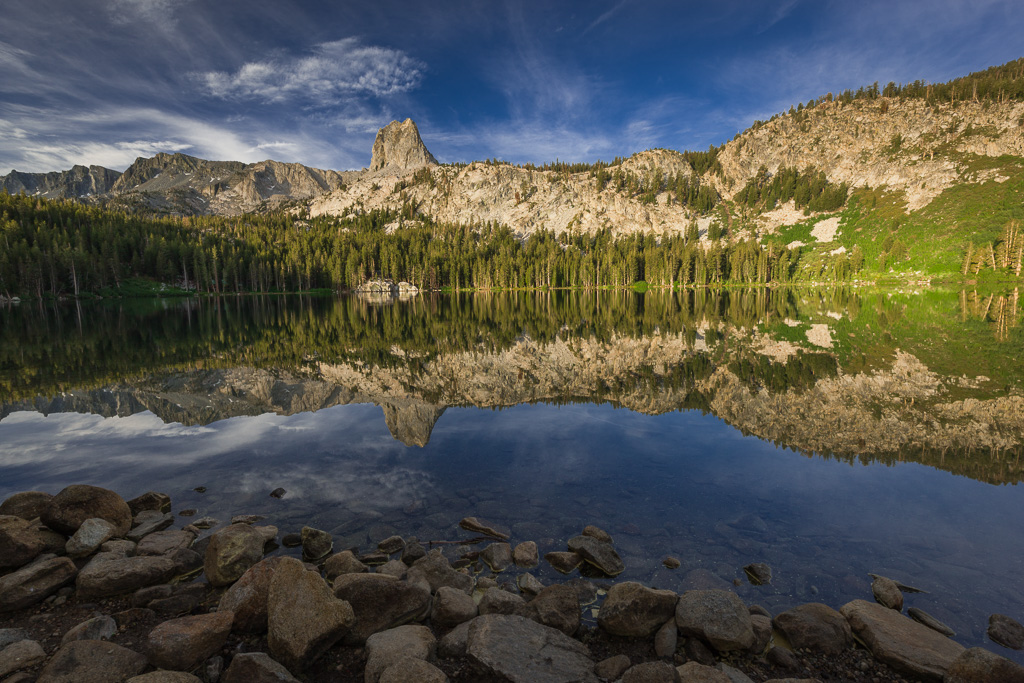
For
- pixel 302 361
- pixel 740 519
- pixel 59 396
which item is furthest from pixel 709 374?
pixel 59 396

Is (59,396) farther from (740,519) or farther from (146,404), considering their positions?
(740,519)

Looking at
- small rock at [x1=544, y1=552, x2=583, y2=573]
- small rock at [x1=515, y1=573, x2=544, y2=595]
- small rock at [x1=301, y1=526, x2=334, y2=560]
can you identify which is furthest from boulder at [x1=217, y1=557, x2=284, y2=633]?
small rock at [x1=544, y1=552, x2=583, y2=573]

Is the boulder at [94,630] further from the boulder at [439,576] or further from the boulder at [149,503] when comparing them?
the boulder at [149,503]

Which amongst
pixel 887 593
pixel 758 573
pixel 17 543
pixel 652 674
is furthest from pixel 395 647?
pixel 17 543

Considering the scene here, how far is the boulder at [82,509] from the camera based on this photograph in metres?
9.30

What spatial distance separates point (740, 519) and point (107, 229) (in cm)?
19999

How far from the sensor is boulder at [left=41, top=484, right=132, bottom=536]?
9.30 metres

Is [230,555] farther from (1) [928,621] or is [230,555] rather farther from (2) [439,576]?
(1) [928,621]

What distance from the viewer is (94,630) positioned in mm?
6520

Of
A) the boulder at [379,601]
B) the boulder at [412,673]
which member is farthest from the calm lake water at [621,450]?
the boulder at [412,673]

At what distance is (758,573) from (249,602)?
347 inches

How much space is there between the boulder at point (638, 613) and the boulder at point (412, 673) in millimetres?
2768

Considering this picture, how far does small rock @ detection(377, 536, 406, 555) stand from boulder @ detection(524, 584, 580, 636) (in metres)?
3.36

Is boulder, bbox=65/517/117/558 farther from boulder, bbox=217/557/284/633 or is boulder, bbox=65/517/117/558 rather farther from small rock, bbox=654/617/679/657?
small rock, bbox=654/617/679/657
